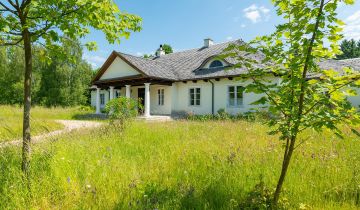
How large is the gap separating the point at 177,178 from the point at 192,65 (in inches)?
710

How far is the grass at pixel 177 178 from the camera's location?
3.02 m

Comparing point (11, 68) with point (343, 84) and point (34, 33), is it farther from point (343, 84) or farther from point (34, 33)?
point (343, 84)

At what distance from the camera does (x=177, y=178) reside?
3789mm

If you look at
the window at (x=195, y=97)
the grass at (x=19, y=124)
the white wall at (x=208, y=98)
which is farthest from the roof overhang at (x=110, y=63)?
the grass at (x=19, y=124)

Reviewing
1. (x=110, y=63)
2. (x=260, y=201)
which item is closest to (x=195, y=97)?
(x=110, y=63)

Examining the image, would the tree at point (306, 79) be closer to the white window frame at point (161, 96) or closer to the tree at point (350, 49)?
the white window frame at point (161, 96)

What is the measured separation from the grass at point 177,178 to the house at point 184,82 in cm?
1215

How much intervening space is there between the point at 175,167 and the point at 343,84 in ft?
9.18

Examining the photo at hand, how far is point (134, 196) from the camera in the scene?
3.16m

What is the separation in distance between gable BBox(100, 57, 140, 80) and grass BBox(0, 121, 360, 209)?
1564 cm

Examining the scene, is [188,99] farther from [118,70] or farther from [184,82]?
[118,70]

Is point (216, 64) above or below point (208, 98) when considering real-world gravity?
above

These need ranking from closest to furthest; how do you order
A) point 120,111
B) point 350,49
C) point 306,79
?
point 306,79, point 120,111, point 350,49

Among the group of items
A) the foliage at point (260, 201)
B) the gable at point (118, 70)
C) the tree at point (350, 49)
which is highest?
Answer: the tree at point (350, 49)
